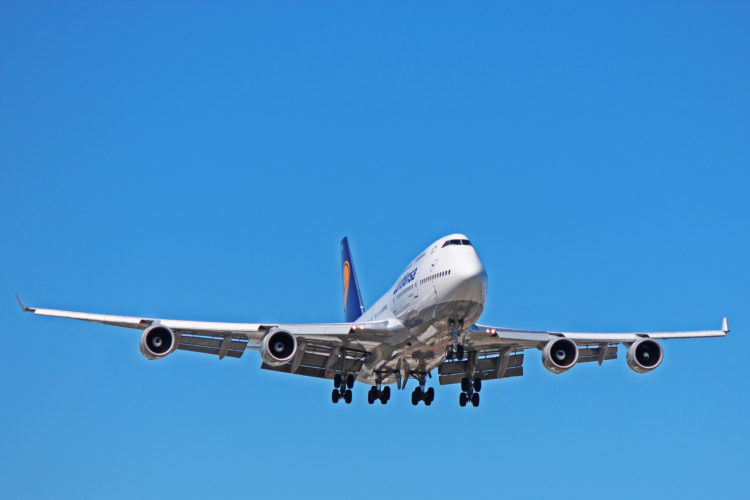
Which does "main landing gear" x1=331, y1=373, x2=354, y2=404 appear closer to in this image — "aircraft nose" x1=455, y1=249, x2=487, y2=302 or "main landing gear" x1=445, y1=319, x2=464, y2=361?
"main landing gear" x1=445, y1=319, x2=464, y2=361

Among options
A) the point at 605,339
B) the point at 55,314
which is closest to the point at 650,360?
the point at 605,339

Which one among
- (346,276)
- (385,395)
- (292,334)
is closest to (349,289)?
(346,276)

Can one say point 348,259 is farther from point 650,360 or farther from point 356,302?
point 650,360

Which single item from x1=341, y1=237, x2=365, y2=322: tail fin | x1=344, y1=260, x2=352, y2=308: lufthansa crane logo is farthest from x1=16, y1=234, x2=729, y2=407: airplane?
x1=344, y1=260, x2=352, y2=308: lufthansa crane logo

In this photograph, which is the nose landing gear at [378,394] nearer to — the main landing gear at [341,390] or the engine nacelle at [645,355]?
the main landing gear at [341,390]

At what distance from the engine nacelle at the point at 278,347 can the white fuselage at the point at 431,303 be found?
411cm

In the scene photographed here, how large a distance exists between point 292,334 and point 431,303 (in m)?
6.84

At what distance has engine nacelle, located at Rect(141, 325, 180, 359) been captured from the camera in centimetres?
3722

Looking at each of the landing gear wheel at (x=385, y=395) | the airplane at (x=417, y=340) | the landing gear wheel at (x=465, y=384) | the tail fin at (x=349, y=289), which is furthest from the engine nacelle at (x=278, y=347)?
the tail fin at (x=349, y=289)

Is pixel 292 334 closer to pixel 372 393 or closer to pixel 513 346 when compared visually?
pixel 372 393

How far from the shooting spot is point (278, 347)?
3881cm

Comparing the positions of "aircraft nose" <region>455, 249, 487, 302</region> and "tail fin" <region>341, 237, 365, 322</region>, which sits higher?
"tail fin" <region>341, 237, 365, 322</region>

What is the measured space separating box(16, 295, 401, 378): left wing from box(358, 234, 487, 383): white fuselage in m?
0.86

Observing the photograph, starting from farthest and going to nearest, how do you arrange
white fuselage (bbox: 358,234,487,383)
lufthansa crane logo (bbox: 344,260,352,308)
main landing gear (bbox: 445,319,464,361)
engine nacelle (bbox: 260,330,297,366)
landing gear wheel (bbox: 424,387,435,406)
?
lufthansa crane logo (bbox: 344,260,352,308)
landing gear wheel (bbox: 424,387,435,406)
engine nacelle (bbox: 260,330,297,366)
main landing gear (bbox: 445,319,464,361)
white fuselage (bbox: 358,234,487,383)
